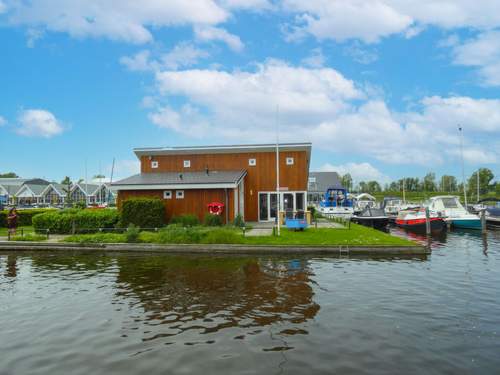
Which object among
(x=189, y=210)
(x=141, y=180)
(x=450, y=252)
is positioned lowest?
(x=450, y=252)

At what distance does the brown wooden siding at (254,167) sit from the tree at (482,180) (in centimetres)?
8915

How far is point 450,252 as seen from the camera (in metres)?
20.4

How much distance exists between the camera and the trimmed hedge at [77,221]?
2472 cm

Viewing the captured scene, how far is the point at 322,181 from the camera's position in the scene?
80.3 meters

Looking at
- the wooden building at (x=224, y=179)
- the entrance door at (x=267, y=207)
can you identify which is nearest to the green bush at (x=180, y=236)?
the wooden building at (x=224, y=179)

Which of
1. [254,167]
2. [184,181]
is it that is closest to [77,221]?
[184,181]

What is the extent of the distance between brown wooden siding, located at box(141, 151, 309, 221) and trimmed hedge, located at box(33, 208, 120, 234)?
837 centimetres

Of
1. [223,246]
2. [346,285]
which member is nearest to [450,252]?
Answer: [346,285]

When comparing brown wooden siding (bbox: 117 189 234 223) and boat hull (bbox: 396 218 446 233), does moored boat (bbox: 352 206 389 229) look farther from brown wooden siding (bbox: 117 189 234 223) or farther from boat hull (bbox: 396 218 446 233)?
brown wooden siding (bbox: 117 189 234 223)

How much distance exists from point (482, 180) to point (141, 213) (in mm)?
103597

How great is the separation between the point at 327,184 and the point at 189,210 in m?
55.2

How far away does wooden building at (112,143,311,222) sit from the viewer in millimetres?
27703

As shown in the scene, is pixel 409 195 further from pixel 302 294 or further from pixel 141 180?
pixel 302 294

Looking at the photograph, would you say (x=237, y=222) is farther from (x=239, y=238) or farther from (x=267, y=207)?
(x=267, y=207)
